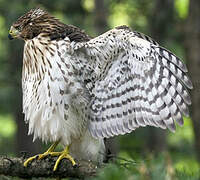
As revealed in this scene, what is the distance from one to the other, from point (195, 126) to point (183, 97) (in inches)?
133

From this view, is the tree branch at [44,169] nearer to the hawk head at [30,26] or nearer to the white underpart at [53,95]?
the white underpart at [53,95]

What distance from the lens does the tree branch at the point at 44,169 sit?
3600 millimetres

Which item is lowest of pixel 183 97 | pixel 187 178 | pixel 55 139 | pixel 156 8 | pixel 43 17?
pixel 187 178

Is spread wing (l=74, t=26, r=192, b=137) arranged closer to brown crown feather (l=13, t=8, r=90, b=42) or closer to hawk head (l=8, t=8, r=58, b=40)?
brown crown feather (l=13, t=8, r=90, b=42)

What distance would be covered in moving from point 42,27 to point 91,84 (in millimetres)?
780

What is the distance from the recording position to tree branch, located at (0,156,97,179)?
11.8 ft

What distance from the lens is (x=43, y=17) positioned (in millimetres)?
5027

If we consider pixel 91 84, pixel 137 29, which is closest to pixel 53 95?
pixel 91 84

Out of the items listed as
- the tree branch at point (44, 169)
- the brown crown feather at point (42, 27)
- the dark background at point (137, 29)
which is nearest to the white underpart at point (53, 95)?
the brown crown feather at point (42, 27)

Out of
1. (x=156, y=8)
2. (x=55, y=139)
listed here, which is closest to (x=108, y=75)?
(x=55, y=139)

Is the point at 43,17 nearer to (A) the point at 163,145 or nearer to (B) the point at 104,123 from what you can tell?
(B) the point at 104,123

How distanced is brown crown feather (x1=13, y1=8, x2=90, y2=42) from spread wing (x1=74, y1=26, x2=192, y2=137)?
30 centimetres

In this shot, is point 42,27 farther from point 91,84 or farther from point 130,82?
point 130,82

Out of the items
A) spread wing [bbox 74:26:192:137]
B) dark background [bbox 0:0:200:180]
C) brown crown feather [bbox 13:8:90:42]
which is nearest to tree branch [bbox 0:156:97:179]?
spread wing [bbox 74:26:192:137]
